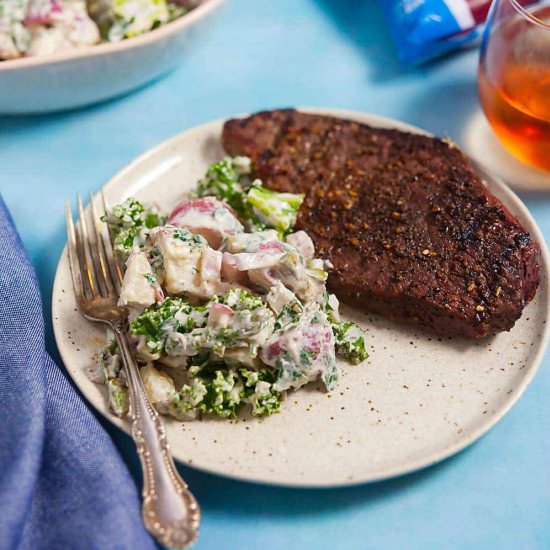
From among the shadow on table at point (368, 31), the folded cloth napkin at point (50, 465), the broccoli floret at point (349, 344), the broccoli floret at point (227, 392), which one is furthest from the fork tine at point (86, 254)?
the shadow on table at point (368, 31)

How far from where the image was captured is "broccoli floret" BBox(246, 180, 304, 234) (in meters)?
2.82

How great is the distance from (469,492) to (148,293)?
1.20m

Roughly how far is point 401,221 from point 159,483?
4.24 feet

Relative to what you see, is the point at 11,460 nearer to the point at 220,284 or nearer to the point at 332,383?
the point at 220,284

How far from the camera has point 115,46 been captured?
3.28 meters

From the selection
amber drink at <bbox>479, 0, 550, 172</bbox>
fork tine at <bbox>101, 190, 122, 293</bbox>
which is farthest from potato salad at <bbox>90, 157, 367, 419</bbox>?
amber drink at <bbox>479, 0, 550, 172</bbox>

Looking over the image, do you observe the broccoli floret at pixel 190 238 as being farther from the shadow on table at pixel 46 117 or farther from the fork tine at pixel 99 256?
the shadow on table at pixel 46 117

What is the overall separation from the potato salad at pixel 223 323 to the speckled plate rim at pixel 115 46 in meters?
1.01

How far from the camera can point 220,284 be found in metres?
2.49

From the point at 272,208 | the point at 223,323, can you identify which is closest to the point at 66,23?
the point at 272,208

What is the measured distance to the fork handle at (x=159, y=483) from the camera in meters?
2.11

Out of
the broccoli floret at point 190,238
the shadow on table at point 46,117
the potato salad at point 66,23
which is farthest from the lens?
the shadow on table at point 46,117

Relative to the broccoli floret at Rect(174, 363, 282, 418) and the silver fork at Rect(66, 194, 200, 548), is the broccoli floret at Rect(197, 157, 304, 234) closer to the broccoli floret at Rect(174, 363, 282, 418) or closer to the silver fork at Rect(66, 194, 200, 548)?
the silver fork at Rect(66, 194, 200, 548)

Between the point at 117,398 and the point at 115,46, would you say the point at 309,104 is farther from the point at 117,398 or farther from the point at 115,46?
the point at 117,398
